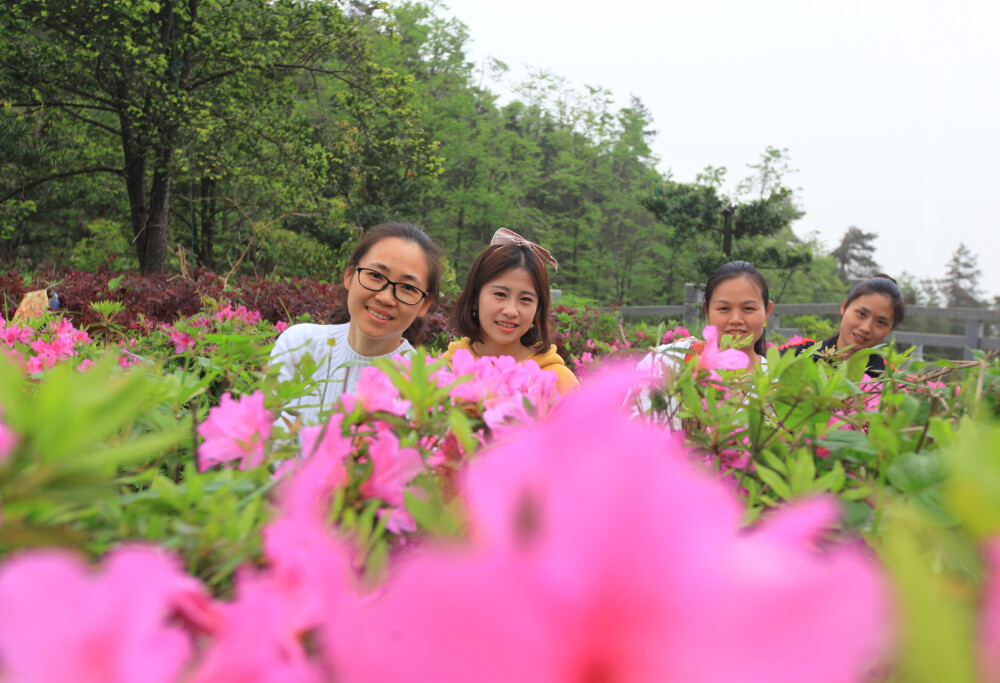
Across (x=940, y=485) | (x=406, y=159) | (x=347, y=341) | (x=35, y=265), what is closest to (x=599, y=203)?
(x=406, y=159)

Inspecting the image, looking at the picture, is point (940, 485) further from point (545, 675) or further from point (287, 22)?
point (287, 22)

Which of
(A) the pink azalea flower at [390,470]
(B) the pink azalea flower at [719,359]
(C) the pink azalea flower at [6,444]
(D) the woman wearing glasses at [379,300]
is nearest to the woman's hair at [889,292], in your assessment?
(D) the woman wearing glasses at [379,300]

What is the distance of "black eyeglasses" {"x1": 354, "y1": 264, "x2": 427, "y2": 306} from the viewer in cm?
231

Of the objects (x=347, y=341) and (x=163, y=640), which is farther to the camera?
(x=347, y=341)

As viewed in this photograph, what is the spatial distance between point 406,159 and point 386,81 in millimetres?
1910

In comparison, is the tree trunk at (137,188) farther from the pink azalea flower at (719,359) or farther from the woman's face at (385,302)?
the pink azalea flower at (719,359)

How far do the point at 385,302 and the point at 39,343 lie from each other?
3.41 ft

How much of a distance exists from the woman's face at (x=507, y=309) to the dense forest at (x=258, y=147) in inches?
120

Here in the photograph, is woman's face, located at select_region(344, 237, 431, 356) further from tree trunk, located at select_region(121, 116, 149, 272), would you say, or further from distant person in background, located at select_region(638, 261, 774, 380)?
tree trunk, located at select_region(121, 116, 149, 272)

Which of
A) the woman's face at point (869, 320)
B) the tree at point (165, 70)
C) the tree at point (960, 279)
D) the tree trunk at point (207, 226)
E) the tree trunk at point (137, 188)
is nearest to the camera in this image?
the woman's face at point (869, 320)

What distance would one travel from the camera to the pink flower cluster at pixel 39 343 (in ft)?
4.79

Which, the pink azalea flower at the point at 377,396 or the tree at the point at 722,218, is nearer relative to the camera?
the pink azalea flower at the point at 377,396

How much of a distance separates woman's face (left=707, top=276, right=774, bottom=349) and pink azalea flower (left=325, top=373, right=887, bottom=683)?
2954 millimetres

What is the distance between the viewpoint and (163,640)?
215mm
